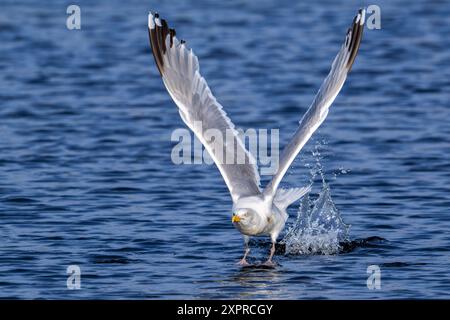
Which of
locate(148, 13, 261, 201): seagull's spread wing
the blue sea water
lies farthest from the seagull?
the blue sea water

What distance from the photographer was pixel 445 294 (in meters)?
10.9

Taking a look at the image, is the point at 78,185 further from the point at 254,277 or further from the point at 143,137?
the point at 254,277

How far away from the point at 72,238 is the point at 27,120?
779 centimetres

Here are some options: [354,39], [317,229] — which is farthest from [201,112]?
[317,229]

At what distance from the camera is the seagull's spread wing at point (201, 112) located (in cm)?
1210

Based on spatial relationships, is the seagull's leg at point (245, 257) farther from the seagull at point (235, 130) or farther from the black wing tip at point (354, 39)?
the black wing tip at point (354, 39)

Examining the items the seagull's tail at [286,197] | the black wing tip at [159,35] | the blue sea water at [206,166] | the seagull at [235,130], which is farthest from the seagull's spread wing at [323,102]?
the black wing tip at [159,35]

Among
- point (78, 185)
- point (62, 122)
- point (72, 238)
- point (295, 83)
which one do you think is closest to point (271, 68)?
point (295, 83)

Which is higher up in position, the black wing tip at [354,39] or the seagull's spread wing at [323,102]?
the black wing tip at [354,39]

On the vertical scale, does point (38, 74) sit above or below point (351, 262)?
above

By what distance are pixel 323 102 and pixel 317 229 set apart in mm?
1812

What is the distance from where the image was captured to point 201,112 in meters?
12.3

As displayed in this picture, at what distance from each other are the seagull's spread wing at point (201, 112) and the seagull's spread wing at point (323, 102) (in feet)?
1.48
